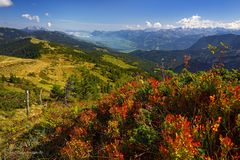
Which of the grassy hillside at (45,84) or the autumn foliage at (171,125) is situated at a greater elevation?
the autumn foliage at (171,125)

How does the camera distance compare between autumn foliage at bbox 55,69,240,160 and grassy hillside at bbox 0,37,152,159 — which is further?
grassy hillside at bbox 0,37,152,159

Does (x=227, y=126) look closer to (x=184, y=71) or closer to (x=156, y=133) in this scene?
(x=156, y=133)

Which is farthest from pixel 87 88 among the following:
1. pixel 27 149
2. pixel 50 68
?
pixel 27 149

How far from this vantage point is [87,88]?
210 ft

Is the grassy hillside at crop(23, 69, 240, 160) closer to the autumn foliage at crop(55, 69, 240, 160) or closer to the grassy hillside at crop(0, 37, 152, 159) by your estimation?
the autumn foliage at crop(55, 69, 240, 160)

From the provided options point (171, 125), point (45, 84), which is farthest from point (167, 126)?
point (45, 84)

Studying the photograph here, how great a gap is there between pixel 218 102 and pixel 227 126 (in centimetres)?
38

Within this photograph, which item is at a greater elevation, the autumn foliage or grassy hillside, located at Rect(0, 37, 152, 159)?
the autumn foliage

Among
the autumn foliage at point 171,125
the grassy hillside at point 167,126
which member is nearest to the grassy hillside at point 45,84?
the grassy hillside at point 167,126

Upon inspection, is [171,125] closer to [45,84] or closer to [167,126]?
[167,126]

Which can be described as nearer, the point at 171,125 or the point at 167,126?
the point at 171,125

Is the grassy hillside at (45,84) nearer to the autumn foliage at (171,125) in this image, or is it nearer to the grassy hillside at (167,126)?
the grassy hillside at (167,126)

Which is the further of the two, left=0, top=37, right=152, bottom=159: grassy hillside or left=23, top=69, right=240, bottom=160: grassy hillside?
left=0, top=37, right=152, bottom=159: grassy hillside

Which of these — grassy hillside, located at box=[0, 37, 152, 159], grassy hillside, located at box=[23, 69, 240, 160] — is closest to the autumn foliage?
grassy hillside, located at box=[23, 69, 240, 160]
